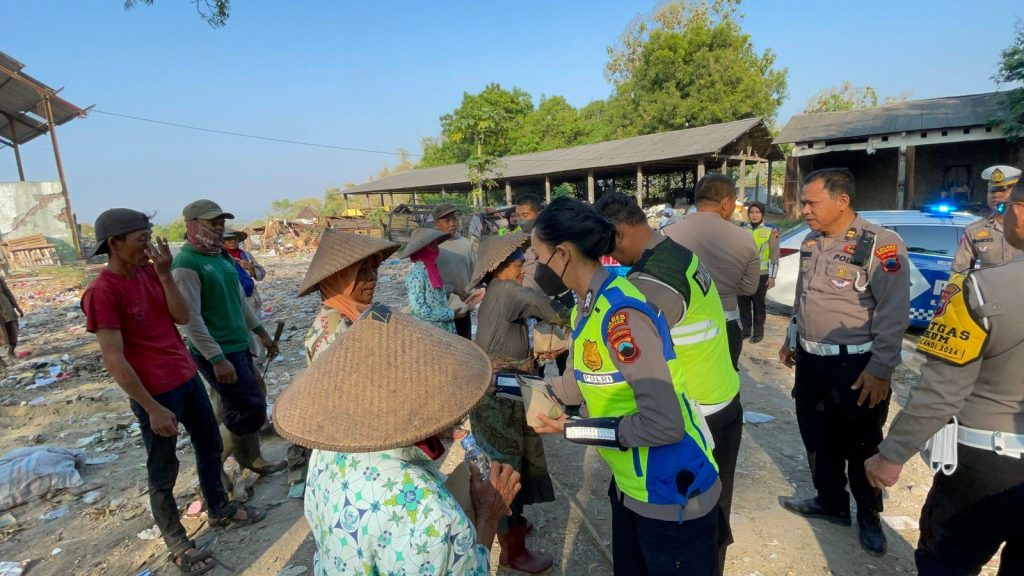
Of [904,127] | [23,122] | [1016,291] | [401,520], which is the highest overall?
[23,122]

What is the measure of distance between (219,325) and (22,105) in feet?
64.1

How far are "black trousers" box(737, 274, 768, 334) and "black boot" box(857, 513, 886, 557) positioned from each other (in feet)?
12.0

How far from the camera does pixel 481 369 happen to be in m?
1.23

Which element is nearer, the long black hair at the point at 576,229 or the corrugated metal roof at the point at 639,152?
the long black hair at the point at 576,229

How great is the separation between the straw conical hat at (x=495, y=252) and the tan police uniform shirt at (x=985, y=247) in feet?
11.8

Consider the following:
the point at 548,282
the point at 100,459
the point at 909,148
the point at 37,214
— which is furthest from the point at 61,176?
the point at 909,148

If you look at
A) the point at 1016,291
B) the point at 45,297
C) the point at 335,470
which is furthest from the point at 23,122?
the point at 1016,291

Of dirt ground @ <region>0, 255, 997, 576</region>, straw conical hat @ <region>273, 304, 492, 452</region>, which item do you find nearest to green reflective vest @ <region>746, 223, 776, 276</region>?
dirt ground @ <region>0, 255, 997, 576</region>

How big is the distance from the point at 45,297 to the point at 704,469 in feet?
52.2

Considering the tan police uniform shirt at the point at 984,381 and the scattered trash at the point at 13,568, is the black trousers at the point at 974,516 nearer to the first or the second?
the tan police uniform shirt at the point at 984,381

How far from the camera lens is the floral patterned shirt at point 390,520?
1.08 meters

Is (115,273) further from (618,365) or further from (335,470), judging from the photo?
(618,365)

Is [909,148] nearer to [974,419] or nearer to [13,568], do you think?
[974,419]

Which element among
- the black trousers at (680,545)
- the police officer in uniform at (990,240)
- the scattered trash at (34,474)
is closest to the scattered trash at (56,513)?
the scattered trash at (34,474)
